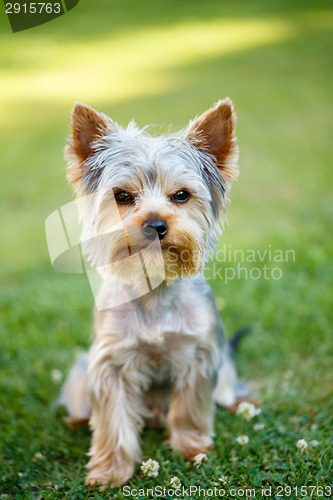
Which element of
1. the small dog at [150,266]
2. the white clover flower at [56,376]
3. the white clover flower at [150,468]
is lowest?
the white clover flower at [56,376]

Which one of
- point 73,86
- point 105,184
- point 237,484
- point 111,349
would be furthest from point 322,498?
point 73,86

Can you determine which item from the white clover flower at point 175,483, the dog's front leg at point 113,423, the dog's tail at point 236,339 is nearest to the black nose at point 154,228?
the dog's front leg at point 113,423

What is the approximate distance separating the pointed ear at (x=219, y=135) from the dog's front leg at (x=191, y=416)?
139cm

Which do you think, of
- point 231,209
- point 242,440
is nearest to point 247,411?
point 242,440

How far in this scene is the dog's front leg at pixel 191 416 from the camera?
3652 mm

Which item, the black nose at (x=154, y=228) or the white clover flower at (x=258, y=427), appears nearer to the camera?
the black nose at (x=154, y=228)

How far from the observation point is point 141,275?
323cm

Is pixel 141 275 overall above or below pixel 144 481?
above

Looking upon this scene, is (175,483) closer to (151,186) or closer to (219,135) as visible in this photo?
(151,186)

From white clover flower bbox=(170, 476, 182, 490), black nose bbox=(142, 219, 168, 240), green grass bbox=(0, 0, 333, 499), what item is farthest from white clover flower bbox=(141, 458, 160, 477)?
black nose bbox=(142, 219, 168, 240)

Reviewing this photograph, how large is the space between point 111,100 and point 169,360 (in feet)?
22.8

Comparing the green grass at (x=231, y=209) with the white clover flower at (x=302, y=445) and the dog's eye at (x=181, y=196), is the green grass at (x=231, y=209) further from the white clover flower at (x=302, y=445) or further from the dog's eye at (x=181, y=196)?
the dog's eye at (x=181, y=196)

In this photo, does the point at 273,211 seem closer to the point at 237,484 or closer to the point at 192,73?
the point at 192,73

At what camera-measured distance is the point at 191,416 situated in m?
3.70
